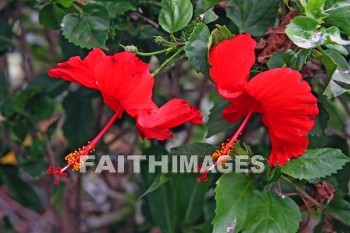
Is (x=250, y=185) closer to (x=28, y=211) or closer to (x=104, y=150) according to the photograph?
(x=104, y=150)

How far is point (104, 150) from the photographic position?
1820mm

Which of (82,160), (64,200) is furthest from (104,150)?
(82,160)

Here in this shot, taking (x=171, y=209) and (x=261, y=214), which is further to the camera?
(x=171, y=209)

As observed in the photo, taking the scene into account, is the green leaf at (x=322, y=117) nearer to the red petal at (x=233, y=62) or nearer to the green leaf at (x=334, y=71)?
the green leaf at (x=334, y=71)

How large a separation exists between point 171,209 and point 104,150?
290 millimetres

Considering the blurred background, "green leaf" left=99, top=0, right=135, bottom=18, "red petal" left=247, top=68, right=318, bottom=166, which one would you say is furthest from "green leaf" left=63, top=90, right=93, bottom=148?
"red petal" left=247, top=68, right=318, bottom=166

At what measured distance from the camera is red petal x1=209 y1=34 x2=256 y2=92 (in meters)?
0.94

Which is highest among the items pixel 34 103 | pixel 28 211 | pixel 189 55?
pixel 189 55

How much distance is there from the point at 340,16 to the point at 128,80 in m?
0.34

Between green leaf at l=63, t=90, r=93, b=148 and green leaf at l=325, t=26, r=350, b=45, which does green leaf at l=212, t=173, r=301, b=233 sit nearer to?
green leaf at l=325, t=26, r=350, b=45

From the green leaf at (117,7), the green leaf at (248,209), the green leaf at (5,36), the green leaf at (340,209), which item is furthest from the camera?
the green leaf at (5,36)

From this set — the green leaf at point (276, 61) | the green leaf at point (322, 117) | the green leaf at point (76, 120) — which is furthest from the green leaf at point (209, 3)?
the green leaf at point (76, 120)

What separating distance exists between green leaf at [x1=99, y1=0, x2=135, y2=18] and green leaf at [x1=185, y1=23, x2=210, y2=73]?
0.88 feet

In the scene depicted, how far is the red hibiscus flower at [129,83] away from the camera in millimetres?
958
